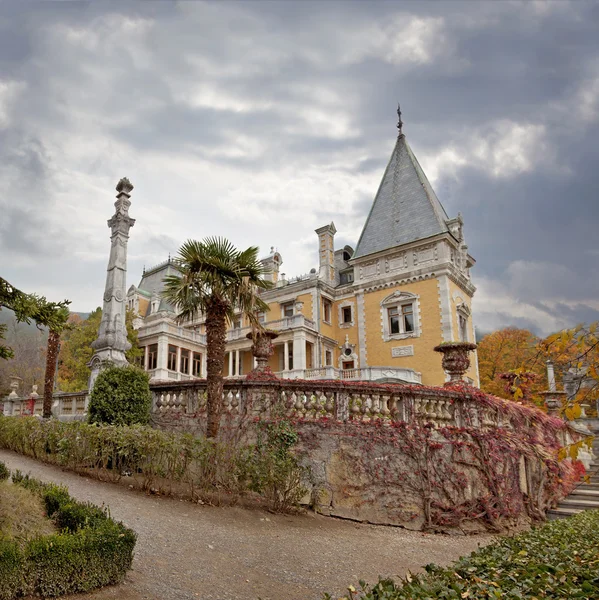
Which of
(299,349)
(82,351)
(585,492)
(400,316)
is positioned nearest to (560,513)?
(585,492)

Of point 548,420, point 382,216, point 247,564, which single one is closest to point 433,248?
point 382,216

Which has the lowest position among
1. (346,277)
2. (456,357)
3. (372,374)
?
(456,357)

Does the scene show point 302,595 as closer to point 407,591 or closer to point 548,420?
point 407,591

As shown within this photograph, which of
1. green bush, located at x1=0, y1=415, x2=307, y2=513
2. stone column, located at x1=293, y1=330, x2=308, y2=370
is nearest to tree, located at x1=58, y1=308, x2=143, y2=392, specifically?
stone column, located at x1=293, y1=330, x2=308, y2=370

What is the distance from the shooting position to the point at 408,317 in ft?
100

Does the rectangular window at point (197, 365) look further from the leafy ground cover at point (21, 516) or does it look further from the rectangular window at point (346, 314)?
the leafy ground cover at point (21, 516)

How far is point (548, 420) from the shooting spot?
14.6 meters

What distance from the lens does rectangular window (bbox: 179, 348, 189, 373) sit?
3662 cm

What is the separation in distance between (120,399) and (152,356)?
85.3ft

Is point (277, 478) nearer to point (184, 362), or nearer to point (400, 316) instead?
point (400, 316)

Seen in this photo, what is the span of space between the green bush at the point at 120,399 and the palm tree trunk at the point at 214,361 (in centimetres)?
177

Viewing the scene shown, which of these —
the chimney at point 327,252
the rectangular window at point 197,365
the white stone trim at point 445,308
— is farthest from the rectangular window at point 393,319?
the rectangular window at point 197,365

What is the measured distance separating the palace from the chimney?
3.2 inches

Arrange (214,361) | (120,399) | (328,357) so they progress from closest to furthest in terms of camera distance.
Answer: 1. (214,361)
2. (120,399)
3. (328,357)
